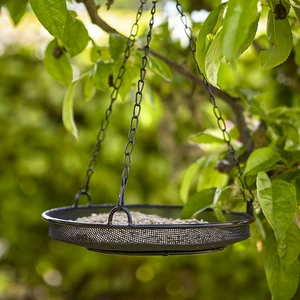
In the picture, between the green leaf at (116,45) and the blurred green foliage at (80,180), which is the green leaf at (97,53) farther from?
the blurred green foliage at (80,180)

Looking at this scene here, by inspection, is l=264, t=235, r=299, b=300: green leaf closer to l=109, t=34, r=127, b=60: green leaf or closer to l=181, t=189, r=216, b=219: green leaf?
Answer: l=181, t=189, r=216, b=219: green leaf

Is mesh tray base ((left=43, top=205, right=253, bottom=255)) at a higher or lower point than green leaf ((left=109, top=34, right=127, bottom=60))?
lower

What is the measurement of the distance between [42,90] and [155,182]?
709 millimetres

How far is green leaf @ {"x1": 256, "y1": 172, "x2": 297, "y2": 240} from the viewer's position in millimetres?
882

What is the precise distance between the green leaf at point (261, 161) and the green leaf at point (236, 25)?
0.47m

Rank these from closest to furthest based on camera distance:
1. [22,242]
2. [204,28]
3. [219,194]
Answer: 1. [204,28]
2. [219,194]
3. [22,242]

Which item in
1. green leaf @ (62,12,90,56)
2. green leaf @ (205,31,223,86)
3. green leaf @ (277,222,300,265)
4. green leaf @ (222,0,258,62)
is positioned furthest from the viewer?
green leaf @ (62,12,90,56)

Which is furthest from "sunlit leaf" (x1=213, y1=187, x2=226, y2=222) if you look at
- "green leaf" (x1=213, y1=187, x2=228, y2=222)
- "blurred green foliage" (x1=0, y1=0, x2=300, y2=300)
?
"blurred green foliage" (x1=0, y1=0, x2=300, y2=300)

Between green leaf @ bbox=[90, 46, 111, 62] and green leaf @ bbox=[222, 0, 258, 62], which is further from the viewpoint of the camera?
green leaf @ bbox=[90, 46, 111, 62]

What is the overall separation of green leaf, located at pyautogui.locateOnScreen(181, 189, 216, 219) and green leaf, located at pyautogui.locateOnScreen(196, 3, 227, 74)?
1.20 feet

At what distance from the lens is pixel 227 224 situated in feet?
2.83

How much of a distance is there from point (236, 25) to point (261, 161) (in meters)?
0.50

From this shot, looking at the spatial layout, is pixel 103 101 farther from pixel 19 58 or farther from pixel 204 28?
pixel 204 28

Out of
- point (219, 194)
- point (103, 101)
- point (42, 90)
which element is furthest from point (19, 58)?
point (219, 194)
